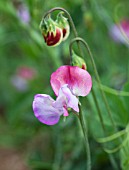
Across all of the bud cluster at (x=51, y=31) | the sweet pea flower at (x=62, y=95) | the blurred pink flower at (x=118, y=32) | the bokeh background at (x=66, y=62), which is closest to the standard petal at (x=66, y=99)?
the sweet pea flower at (x=62, y=95)

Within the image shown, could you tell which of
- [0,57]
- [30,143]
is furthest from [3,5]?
[0,57]

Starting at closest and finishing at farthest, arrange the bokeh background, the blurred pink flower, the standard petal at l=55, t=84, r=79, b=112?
the standard petal at l=55, t=84, r=79, b=112
the bokeh background
the blurred pink flower

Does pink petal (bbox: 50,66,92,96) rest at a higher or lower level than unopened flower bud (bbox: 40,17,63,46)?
lower

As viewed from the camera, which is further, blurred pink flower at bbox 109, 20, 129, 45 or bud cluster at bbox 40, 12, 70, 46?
blurred pink flower at bbox 109, 20, 129, 45

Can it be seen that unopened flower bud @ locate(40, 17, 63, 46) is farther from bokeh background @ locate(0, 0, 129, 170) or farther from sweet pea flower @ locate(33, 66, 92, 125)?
bokeh background @ locate(0, 0, 129, 170)

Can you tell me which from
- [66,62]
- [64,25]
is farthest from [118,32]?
[64,25]

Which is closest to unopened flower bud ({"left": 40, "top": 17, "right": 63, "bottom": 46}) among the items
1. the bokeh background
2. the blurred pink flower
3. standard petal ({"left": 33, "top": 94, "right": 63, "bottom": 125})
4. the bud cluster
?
the bud cluster

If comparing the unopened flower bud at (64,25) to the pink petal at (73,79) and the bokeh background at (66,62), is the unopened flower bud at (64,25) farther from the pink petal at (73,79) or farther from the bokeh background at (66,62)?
the bokeh background at (66,62)

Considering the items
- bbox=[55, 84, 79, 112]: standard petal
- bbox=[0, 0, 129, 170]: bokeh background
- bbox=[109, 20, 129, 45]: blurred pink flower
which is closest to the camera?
bbox=[55, 84, 79, 112]: standard petal

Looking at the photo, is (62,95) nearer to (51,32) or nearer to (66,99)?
(66,99)
